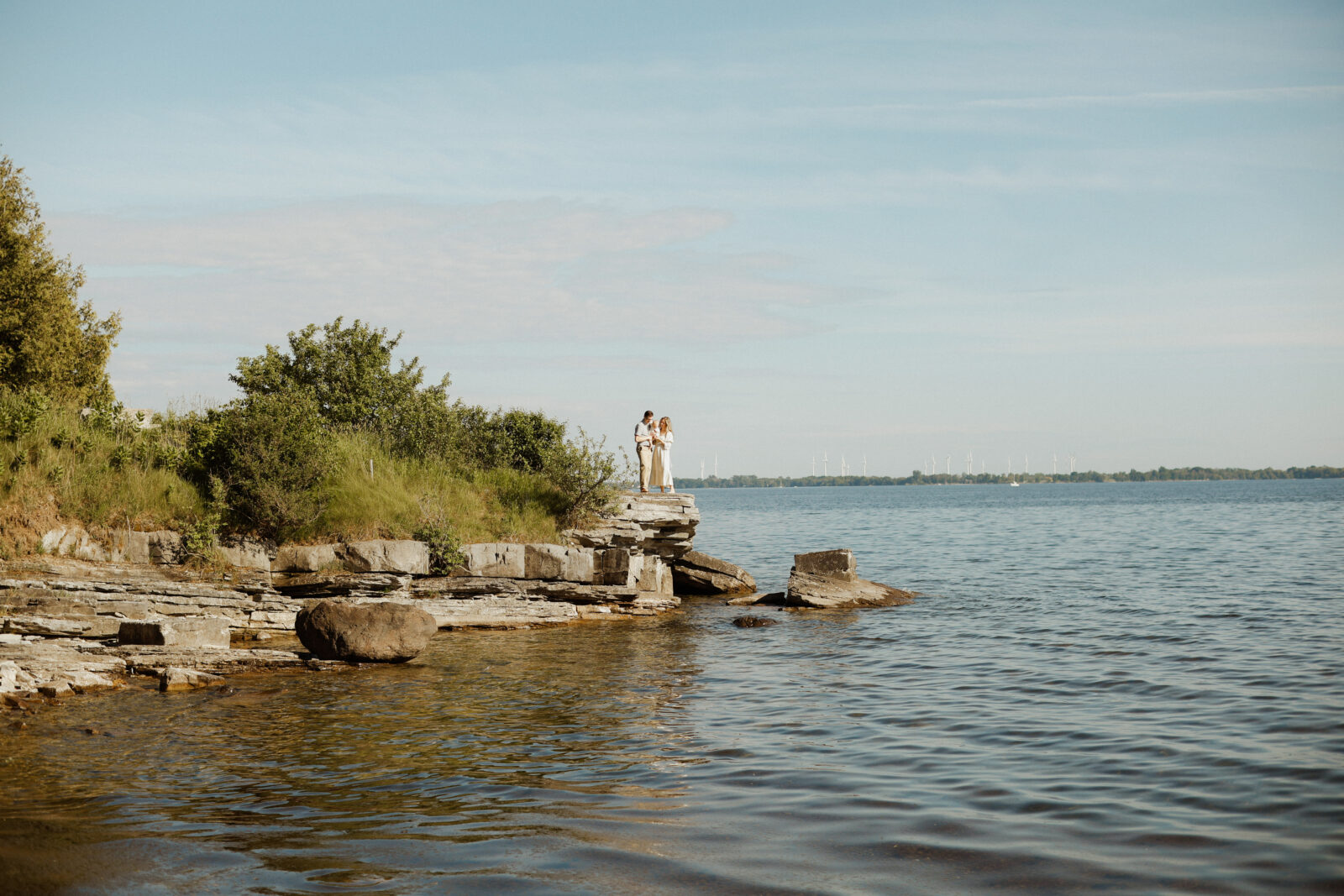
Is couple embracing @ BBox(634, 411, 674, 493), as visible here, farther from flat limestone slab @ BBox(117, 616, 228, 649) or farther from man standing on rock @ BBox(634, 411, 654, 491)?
flat limestone slab @ BBox(117, 616, 228, 649)

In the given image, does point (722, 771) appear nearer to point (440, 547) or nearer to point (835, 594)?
point (440, 547)

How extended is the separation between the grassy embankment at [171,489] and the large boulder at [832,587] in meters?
6.62

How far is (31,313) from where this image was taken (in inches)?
1084

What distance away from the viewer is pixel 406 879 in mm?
6660

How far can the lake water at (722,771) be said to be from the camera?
7004mm

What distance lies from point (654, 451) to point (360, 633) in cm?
1509

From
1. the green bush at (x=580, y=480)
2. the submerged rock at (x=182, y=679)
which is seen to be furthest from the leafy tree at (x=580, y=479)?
the submerged rock at (x=182, y=679)

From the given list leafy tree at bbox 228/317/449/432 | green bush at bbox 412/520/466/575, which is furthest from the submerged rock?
leafy tree at bbox 228/317/449/432

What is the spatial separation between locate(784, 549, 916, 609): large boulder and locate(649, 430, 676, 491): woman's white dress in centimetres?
471

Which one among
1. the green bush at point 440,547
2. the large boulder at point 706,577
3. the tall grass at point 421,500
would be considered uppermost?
the tall grass at point 421,500

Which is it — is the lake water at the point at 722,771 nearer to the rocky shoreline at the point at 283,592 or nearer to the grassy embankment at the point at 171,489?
the rocky shoreline at the point at 283,592

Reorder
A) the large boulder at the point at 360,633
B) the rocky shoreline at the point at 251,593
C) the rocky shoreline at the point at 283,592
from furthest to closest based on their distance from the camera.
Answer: the large boulder at the point at 360,633 < the rocky shoreline at the point at 283,592 < the rocky shoreline at the point at 251,593

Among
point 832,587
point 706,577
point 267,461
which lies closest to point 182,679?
point 267,461

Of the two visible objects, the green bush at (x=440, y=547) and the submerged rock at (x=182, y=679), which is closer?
the submerged rock at (x=182, y=679)
